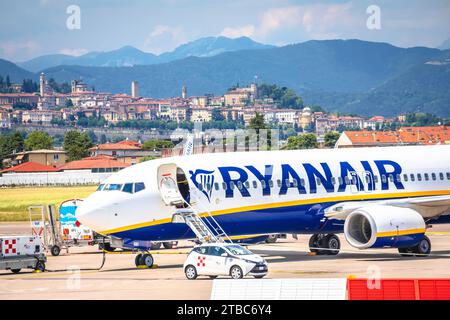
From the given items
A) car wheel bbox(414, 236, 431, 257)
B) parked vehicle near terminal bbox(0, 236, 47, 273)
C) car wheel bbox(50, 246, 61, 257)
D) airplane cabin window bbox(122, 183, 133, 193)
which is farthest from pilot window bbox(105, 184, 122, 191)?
car wheel bbox(414, 236, 431, 257)

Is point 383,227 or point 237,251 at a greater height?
point 383,227

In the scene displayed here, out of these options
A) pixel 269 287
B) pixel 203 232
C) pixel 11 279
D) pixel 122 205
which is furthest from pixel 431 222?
pixel 269 287

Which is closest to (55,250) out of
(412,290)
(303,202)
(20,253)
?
(20,253)

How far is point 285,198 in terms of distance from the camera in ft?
169

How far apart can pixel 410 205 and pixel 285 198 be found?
6803 millimetres

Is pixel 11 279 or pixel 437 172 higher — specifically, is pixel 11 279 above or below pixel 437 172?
below

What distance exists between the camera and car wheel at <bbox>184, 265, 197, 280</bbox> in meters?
43.5

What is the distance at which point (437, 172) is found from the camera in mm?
56375

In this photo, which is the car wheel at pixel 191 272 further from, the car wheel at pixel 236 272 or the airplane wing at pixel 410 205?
the airplane wing at pixel 410 205

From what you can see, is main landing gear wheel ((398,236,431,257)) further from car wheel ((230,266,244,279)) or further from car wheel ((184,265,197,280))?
car wheel ((184,265,197,280))

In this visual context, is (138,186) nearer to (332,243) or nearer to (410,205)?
(332,243)
